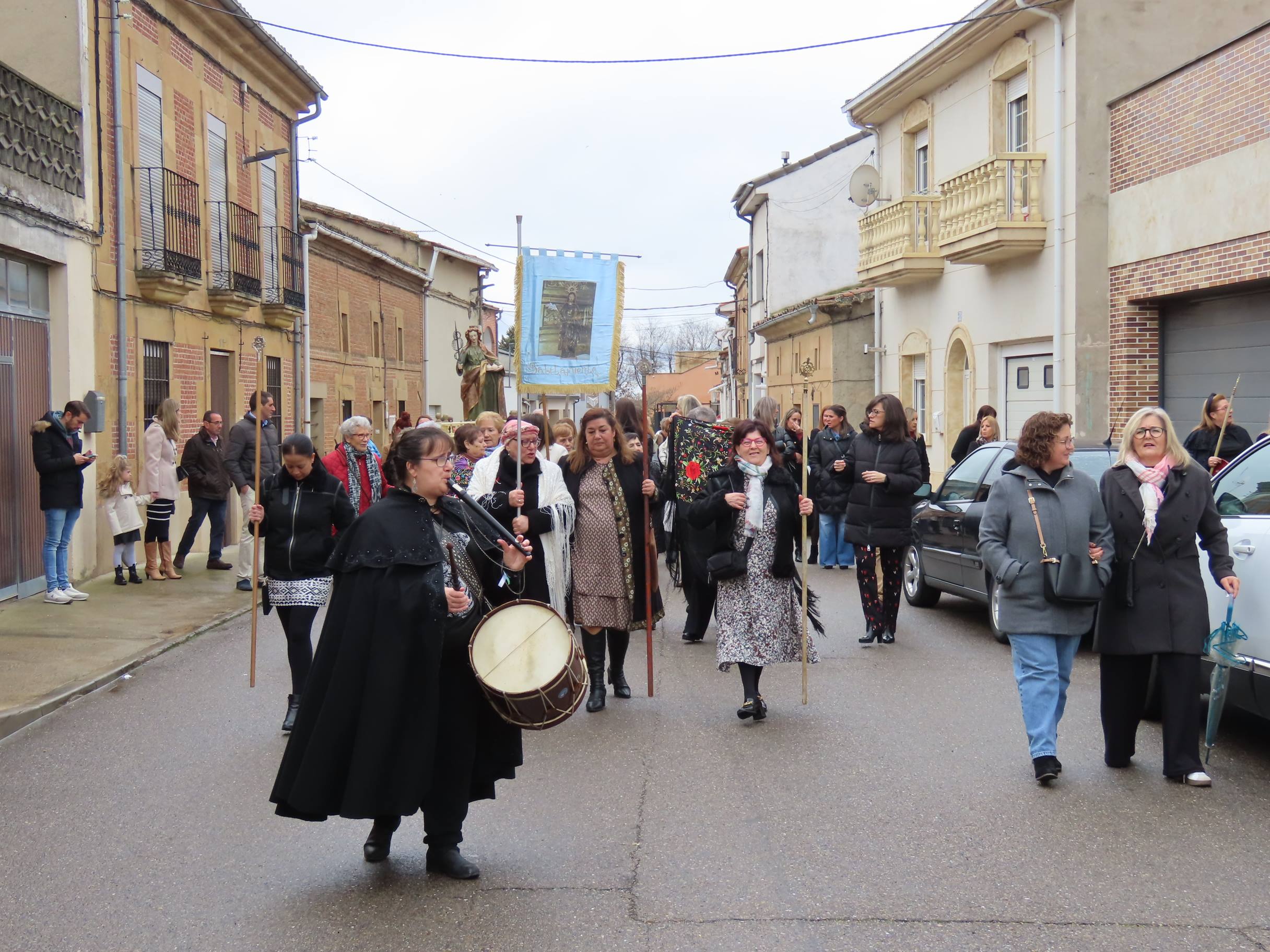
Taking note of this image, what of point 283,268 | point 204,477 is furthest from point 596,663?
point 283,268

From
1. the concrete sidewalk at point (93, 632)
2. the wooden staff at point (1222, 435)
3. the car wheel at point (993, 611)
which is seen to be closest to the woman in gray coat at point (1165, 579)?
the wooden staff at point (1222, 435)

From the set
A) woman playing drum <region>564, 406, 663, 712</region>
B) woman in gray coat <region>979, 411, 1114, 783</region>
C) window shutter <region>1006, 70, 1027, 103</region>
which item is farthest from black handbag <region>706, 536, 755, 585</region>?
window shutter <region>1006, 70, 1027, 103</region>

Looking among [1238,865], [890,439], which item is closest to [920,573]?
[890,439]

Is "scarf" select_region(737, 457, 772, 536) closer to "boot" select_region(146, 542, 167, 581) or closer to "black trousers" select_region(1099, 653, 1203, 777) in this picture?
"black trousers" select_region(1099, 653, 1203, 777)

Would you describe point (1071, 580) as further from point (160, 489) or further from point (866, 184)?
point (866, 184)

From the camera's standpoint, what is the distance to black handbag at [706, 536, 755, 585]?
7590 mm

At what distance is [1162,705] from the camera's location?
648 cm

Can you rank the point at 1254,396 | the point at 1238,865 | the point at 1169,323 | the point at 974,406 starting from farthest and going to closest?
the point at 974,406 < the point at 1169,323 < the point at 1254,396 < the point at 1238,865

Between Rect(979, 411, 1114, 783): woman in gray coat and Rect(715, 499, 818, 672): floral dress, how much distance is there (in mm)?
1496

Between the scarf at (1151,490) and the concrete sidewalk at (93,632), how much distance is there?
6267mm

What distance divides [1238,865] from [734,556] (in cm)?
323

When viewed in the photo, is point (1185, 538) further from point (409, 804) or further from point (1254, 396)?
point (1254, 396)

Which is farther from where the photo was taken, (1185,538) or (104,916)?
(1185,538)

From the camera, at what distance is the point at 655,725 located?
24.8 ft
